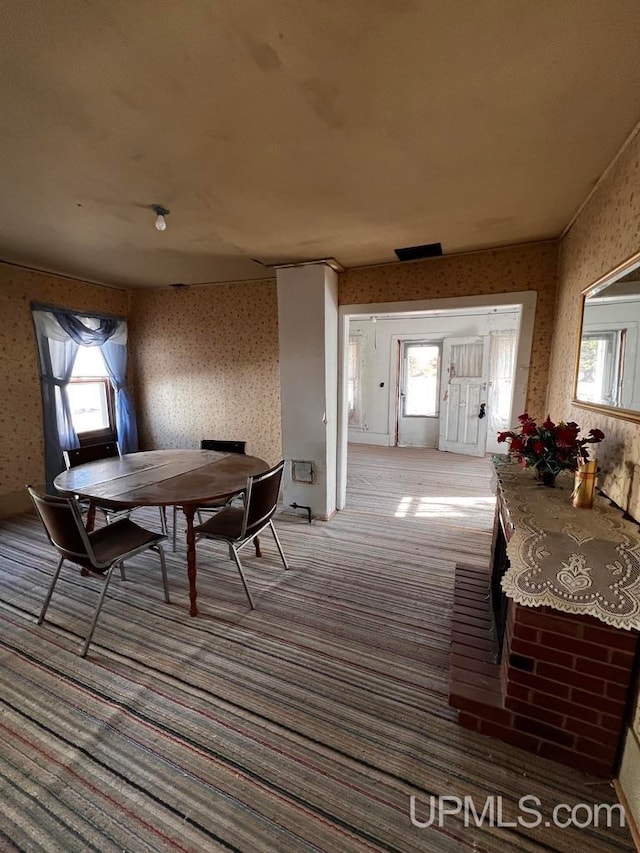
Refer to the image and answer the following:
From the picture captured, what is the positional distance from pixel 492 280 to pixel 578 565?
2.55 meters

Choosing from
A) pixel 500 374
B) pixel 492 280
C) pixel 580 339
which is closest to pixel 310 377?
pixel 492 280

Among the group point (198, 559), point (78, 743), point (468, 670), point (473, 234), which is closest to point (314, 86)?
point (473, 234)

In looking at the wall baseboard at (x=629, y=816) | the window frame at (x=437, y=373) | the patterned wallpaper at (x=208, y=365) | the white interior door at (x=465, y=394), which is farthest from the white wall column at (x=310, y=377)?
the window frame at (x=437, y=373)

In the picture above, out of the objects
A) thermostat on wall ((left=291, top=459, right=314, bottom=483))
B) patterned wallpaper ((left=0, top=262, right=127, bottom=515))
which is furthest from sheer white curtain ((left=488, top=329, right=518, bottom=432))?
patterned wallpaper ((left=0, top=262, right=127, bottom=515))

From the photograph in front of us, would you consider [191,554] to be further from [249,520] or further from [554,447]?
[554,447]

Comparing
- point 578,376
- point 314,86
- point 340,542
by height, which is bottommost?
point 340,542

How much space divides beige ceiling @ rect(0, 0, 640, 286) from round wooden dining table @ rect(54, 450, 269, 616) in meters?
1.70

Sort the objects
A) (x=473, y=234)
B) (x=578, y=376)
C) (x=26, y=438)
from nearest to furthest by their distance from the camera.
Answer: (x=578, y=376) < (x=473, y=234) < (x=26, y=438)

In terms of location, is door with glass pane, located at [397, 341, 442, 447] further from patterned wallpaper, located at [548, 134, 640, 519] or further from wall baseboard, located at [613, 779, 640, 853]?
wall baseboard, located at [613, 779, 640, 853]

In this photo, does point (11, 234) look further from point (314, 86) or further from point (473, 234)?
point (473, 234)

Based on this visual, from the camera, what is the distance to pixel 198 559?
9.02 ft

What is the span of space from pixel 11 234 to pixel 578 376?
157 inches

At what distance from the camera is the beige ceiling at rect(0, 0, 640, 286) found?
101 centimetres

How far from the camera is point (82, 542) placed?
5.98 ft
